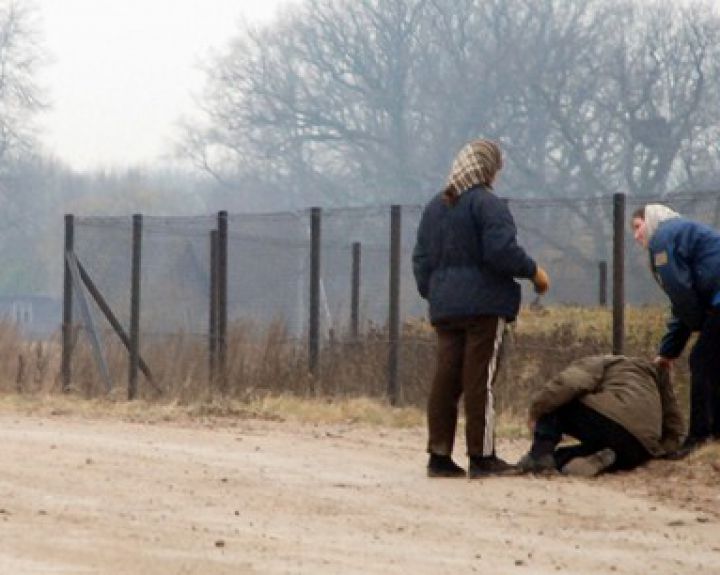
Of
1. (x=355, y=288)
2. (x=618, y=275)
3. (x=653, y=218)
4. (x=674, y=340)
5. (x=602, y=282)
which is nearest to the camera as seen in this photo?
(x=653, y=218)

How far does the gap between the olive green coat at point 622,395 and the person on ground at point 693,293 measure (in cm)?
18

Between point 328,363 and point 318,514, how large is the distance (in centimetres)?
970

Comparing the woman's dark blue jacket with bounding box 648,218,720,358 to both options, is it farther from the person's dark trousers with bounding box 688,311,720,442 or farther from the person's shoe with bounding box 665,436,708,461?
the person's shoe with bounding box 665,436,708,461

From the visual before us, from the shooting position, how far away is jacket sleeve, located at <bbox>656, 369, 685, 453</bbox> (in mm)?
13430

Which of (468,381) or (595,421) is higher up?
(468,381)

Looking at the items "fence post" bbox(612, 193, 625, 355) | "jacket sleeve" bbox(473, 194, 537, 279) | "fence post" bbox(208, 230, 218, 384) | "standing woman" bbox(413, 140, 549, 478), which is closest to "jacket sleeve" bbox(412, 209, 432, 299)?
"standing woman" bbox(413, 140, 549, 478)

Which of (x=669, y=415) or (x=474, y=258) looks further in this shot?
(x=669, y=415)

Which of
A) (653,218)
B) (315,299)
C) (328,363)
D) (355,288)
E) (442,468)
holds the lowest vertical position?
(442,468)

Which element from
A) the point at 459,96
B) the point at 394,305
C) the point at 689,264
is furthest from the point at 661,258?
the point at 459,96

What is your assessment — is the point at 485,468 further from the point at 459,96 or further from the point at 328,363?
the point at 459,96

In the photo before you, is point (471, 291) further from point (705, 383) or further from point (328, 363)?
point (328, 363)

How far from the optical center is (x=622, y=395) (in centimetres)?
1302

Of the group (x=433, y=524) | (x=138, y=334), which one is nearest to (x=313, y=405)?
(x=138, y=334)

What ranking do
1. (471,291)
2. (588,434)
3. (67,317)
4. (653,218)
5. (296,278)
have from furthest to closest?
(296,278), (67,317), (653,218), (588,434), (471,291)
